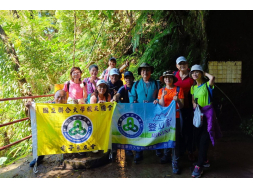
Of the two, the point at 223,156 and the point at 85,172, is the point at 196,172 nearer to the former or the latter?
the point at 223,156

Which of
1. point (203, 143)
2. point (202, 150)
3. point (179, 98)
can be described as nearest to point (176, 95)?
point (179, 98)

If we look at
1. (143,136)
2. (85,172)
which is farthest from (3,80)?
(143,136)

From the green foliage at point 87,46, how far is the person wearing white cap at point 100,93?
2867mm

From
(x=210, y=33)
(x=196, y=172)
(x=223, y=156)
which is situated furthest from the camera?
(x=210, y=33)

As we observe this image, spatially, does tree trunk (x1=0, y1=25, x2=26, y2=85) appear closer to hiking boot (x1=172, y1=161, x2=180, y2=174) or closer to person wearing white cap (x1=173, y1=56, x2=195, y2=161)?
person wearing white cap (x1=173, y1=56, x2=195, y2=161)

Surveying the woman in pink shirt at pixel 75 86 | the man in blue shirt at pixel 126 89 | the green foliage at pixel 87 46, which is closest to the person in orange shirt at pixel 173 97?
the man in blue shirt at pixel 126 89

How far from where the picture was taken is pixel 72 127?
12.0 ft

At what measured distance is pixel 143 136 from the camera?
3742mm

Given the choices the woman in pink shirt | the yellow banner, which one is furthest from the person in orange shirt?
the woman in pink shirt

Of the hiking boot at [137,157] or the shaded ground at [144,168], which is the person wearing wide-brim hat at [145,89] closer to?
the hiking boot at [137,157]

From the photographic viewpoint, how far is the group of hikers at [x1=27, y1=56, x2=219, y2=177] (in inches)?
133

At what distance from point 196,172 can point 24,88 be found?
706cm

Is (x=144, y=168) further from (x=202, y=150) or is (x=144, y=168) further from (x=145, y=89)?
(x=145, y=89)

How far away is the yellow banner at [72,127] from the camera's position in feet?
11.8
